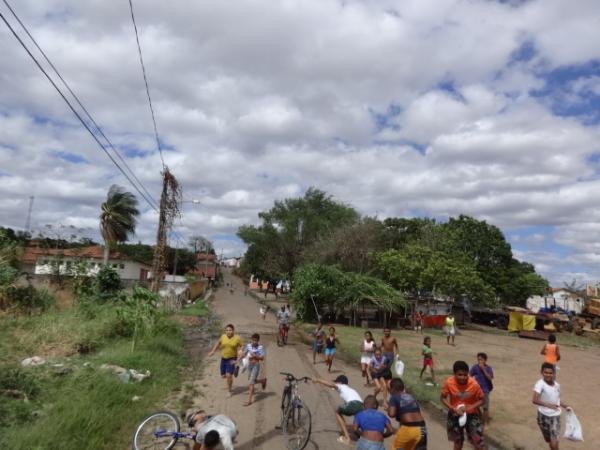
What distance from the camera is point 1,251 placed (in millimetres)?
19781

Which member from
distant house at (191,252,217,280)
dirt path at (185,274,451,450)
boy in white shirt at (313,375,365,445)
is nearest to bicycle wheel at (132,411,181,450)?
dirt path at (185,274,451,450)

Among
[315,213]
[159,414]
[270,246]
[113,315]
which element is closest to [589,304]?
[315,213]

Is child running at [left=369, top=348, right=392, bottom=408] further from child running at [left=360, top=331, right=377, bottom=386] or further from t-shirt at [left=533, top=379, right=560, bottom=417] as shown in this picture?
t-shirt at [left=533, top=379, right=560, bottom=417]

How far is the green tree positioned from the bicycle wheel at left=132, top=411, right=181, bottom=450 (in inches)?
1629

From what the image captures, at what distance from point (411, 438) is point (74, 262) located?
26.2 m

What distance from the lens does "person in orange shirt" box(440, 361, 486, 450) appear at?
6695 mm

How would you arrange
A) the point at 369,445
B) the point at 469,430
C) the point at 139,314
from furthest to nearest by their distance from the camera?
the point at 139,314 → the point at 469,430 → the point at 369,445

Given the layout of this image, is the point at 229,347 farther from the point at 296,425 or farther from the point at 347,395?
the point at 347,395

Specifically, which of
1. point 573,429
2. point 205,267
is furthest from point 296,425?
point 205,267

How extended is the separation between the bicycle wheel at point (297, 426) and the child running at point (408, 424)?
5.63ft

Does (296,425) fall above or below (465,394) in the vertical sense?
below

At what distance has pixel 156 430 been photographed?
275 inches

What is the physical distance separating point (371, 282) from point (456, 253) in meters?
13.7

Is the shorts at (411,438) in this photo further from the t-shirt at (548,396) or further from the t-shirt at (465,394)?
the t-shirt at (548,396)
